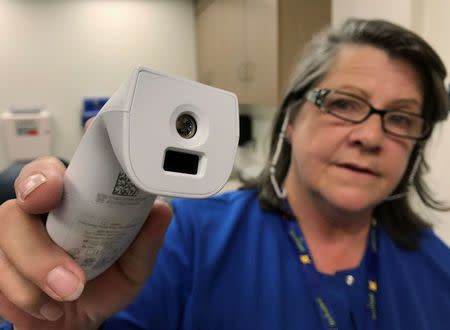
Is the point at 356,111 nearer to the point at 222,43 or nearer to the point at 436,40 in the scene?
the point at 436,40

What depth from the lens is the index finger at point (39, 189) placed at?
0.28 metres

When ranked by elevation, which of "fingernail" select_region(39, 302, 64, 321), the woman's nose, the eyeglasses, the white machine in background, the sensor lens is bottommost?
the white machine in background

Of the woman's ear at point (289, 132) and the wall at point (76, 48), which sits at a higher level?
the wall at point (76, 48)

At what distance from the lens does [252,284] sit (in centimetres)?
61

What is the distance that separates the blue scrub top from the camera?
576 millimetres

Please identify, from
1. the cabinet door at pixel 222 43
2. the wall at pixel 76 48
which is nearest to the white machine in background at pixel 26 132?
the wall at pixel 76 48

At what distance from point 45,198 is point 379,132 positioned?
58cm

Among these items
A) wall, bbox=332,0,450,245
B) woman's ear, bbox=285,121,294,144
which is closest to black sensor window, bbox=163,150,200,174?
woman's ear, bbox=285,121,294,144

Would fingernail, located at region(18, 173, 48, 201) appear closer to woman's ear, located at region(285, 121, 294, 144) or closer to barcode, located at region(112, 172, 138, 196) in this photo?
barcode, located at region(112, 172, 138, 196)

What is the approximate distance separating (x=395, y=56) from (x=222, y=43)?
160cm

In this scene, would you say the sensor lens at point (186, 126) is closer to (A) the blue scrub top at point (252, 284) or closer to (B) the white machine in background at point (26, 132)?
(A) the blue scrub top at point (252, 284)

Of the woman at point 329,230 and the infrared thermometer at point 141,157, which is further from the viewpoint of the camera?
the woman at point 329,230

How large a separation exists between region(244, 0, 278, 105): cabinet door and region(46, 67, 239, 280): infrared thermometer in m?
1.40

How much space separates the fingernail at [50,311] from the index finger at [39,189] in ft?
0.33
